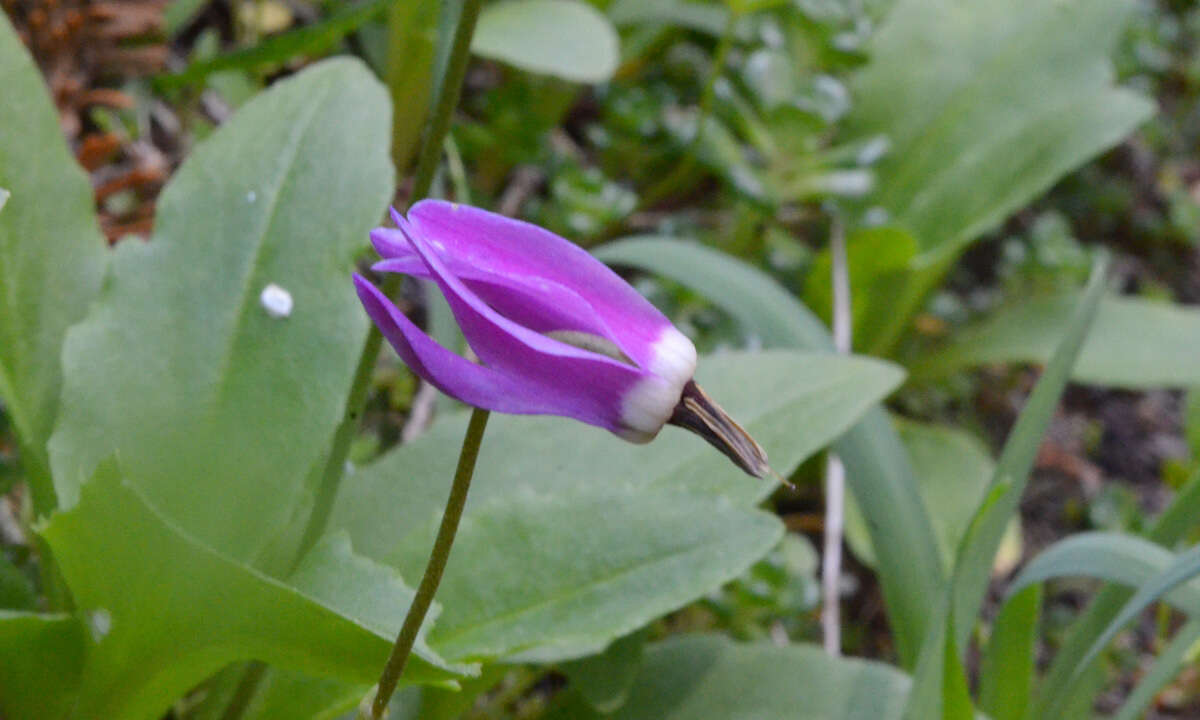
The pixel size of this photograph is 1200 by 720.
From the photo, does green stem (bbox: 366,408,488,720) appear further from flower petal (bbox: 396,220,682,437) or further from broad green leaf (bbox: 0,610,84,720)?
broad green leaf (bbox: 0,610,84,720)

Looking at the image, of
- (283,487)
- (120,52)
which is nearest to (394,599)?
(283,487)

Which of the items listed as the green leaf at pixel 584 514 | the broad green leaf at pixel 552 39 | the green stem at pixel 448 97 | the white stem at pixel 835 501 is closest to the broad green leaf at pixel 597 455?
the green leaf at pixel 584 514

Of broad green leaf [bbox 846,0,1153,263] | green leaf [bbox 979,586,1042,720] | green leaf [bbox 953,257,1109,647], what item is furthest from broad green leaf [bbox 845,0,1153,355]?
green leaf [bbox 979,586,1042,720]

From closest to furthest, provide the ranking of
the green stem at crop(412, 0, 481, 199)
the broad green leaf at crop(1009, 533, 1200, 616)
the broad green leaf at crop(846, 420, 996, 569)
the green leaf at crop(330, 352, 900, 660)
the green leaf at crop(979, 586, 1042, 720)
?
the green stem at crop(412, 0, 481, 199) < the green leaf at crop(330, 352, 900, 660) < the broad green leaf at crop(1009, 533, 1200, 616) < the green leaf at crop(979, 586, 1042, 720) < the broad green leaf at crop(846, 420, 996, 569)

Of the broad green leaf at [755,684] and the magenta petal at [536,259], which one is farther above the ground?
the magenta petal at [536,259]

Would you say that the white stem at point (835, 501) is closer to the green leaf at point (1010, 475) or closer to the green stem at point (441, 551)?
the green leaf at point (1010, 475)

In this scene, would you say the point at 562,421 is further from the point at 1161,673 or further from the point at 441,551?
the point at 1161,673
